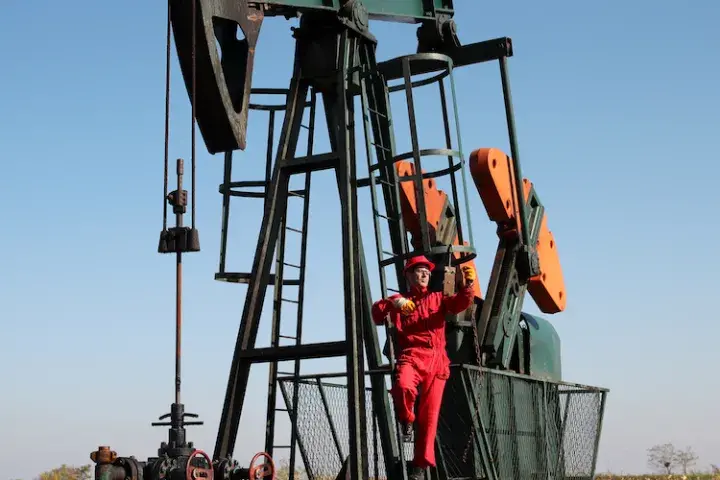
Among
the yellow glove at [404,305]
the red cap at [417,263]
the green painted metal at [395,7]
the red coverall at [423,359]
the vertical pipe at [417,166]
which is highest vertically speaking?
the green painted metal at [395,7]

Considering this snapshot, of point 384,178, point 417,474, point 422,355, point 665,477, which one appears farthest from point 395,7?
point 665,477

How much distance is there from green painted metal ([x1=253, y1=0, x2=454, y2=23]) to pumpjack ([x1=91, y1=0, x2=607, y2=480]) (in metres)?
0.01

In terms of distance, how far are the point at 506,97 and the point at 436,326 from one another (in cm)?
302

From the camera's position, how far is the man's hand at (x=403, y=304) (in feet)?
30.4

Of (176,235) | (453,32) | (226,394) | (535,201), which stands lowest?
(226,394)

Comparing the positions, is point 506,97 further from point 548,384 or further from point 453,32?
point 548,384

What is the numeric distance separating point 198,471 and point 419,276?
8.53ft

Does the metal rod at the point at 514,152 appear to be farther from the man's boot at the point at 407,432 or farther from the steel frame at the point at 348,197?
the man's boot at the point at 407,432

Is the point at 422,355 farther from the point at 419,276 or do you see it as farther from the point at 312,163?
the point at 312,163

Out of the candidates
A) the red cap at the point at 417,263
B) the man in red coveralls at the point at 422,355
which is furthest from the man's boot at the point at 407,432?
the red cap at the point at 417,263

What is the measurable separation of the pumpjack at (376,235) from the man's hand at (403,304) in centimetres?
37

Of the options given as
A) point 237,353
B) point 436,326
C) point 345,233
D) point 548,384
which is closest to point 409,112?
point 345,233

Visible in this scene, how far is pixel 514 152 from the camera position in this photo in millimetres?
11836

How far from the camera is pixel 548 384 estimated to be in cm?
1199
